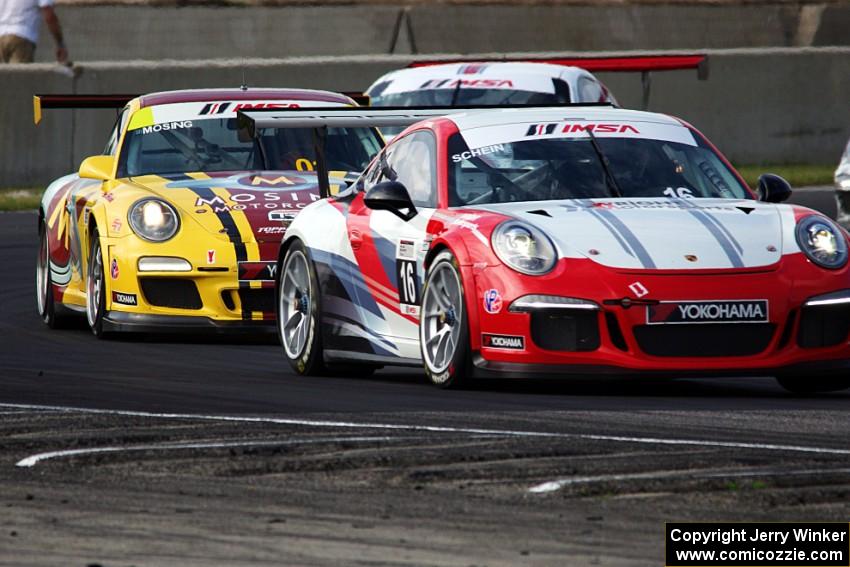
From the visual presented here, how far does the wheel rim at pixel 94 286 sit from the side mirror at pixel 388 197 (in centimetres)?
313

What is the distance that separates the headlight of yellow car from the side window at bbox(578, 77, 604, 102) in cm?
736

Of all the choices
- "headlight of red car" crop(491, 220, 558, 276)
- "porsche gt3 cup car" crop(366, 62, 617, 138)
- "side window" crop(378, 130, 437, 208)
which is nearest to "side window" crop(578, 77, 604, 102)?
"porsche gt3 cup car" crop(366, 62, 617, 138)

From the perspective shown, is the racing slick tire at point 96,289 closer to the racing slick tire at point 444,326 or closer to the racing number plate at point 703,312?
the racing slick tire at point 444,326

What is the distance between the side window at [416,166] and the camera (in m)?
9.97

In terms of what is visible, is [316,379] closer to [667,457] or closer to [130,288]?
[130,288]

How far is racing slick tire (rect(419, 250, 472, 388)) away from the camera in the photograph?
29.9 ft

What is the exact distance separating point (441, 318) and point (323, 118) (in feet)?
6.82

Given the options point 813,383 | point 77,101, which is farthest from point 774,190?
point 77,101

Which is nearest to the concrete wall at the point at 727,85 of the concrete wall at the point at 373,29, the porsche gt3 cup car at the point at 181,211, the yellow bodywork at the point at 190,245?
the concrete wall at the point at 373,29

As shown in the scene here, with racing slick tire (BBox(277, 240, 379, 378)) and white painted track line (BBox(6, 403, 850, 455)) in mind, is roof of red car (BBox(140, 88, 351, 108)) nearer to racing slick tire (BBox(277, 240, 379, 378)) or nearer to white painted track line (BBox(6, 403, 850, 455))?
racing slick tire (BBox(277, 240, 379, 378))

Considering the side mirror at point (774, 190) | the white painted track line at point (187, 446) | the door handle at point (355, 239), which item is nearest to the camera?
the white painted track line at point (187, 446)

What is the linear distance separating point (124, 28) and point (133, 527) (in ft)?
73.3

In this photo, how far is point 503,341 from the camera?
898 cm

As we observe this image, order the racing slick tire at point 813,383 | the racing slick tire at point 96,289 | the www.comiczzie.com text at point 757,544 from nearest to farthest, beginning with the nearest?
1. the www.comiczzie.com text at point 757,544
2. the racing slick tire at point 813,383
3. the racing slick tire at point 96,289
